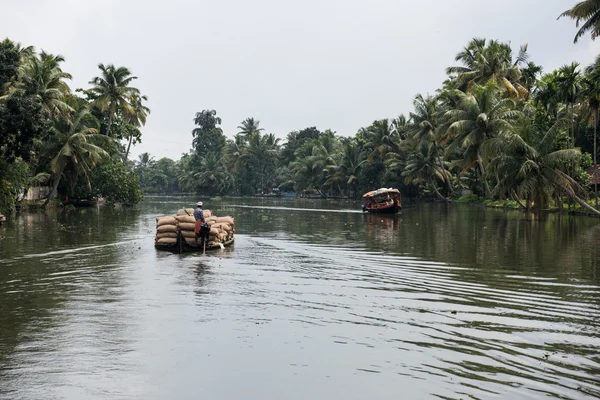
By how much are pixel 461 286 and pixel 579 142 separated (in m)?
47.7

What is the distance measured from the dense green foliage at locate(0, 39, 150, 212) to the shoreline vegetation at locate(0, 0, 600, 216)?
0.09 m

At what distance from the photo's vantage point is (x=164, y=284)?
12.8m

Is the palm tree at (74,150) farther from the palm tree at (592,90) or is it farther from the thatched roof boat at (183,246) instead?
the palm tree at (592,90)

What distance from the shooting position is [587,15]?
30.5 metres

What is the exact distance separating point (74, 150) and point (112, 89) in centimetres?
969

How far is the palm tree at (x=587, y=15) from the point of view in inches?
1179

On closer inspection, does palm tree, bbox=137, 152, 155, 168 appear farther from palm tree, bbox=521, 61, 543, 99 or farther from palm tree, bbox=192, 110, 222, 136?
palm tree, bbox=521, 61, 543, 99

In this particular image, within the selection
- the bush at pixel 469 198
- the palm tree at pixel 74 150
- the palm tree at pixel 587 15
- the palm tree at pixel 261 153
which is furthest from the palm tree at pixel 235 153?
the palm tree at pixel 587 15

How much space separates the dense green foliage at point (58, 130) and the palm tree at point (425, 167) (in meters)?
33.0

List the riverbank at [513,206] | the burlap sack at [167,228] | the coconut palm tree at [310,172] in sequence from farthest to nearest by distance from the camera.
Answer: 1. the coconut palm tree at [310,172]
2. the riverbank at [513,206]
3. the burlap sack at [167,228]

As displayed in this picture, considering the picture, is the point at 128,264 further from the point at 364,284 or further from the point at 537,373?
the point at 537,373

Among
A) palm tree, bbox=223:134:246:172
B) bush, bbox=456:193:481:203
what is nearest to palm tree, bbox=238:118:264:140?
palm tree, bbox=223:134:246:172

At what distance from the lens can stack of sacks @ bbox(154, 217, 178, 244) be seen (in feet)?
62.4

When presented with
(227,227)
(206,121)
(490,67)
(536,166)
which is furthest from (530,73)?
(206,121)
